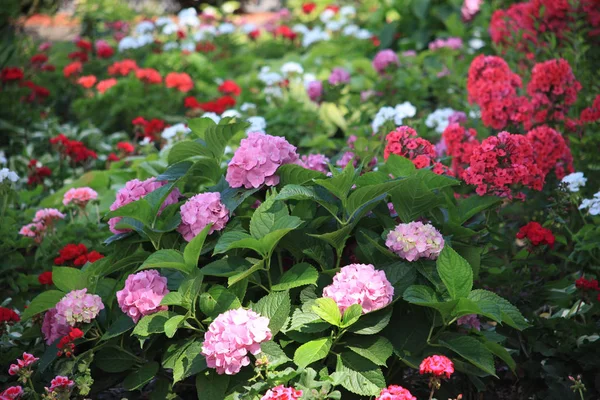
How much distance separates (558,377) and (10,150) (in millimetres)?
4016

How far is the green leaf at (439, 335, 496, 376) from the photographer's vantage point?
86.6 inches

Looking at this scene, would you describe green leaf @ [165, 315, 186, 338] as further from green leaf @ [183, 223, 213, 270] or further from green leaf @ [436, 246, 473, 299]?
green leaf @ [436, 246, 473, 299]

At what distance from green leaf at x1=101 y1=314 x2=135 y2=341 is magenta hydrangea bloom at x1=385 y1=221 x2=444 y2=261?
843mm

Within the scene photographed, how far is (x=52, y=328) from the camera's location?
8.27 feet

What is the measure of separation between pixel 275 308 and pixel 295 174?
1.48 feet

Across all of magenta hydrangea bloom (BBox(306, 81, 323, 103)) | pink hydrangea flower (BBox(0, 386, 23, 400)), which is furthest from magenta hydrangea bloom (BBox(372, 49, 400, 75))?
pink hydrangea flower (BBox(0, 386, 23, 400))

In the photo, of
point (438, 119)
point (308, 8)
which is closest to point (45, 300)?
point (438, 119)

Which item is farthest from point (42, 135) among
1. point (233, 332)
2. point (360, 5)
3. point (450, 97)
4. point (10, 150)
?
point (360, 5)

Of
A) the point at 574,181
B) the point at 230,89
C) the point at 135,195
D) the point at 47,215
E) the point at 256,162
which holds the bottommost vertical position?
the point at 230,89

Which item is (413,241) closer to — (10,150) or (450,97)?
(450,97)

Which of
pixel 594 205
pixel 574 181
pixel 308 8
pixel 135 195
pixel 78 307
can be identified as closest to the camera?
pixel 78 307

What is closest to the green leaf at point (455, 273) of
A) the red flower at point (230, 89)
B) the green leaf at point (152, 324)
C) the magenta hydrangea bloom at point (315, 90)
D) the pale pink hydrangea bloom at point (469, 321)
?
the pale pink hydrangea bloom at point (469, 321)

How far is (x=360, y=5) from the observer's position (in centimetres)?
880

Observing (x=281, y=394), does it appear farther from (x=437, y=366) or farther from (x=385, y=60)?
(x=385, y=60)
